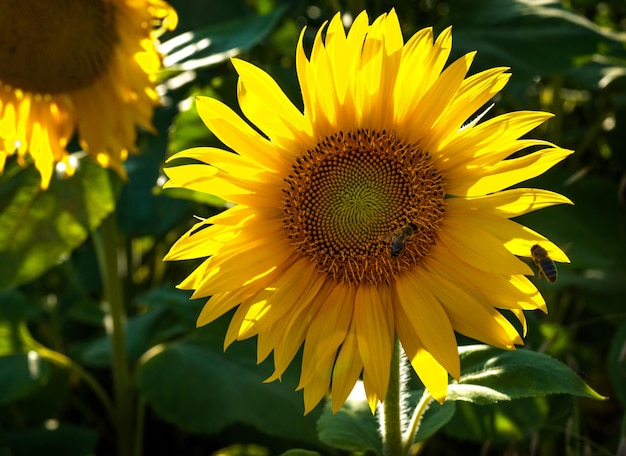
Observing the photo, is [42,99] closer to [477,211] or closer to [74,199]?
[74,199]

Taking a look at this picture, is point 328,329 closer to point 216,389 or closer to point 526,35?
point 216,389

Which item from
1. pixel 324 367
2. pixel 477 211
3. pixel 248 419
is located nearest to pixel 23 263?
pixel 248 419

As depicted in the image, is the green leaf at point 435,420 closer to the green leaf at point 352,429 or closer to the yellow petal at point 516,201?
the green leaf at point 352,429

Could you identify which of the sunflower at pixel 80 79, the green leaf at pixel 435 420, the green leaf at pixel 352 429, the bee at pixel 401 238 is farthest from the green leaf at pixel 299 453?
the sunflower at pixel 80 79

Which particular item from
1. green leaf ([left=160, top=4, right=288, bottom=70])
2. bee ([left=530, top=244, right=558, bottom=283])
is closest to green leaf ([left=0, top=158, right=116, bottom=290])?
green leaf ([left=160, top=4, right=288, bottom=70])

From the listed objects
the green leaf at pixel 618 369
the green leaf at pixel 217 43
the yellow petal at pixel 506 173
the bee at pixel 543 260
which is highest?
the green leaf at pixel 217 43
